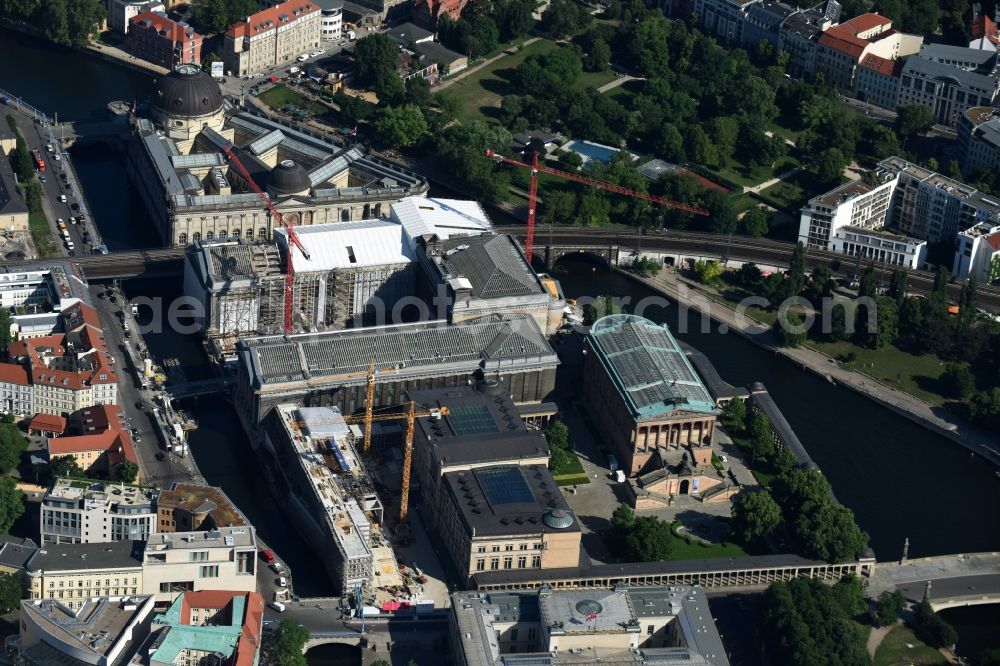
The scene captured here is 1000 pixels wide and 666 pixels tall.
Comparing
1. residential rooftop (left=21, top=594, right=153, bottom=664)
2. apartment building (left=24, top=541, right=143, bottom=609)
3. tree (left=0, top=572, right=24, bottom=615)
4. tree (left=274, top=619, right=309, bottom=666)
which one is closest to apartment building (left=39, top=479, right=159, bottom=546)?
apartment building (left=24, top=541, right=143, bottom=609)

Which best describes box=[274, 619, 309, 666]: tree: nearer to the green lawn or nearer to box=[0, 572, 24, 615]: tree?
box=[0, 572, 24, 615]: tree

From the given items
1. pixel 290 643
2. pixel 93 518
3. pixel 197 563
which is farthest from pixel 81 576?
pixel 290 643

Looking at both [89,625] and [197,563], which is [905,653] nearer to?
[197,563]

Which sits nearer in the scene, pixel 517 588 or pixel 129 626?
pixel 129 626

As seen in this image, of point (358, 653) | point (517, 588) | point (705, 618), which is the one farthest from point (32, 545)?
point (705, 618)

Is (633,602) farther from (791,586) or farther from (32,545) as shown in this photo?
(32,545)

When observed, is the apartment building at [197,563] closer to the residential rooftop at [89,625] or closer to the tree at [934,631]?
the residential rooftop at [89,625]

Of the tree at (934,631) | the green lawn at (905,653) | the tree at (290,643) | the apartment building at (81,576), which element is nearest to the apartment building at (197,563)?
the apartment building at (81,576)
